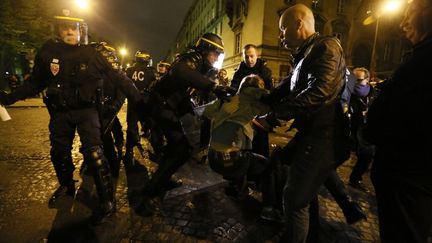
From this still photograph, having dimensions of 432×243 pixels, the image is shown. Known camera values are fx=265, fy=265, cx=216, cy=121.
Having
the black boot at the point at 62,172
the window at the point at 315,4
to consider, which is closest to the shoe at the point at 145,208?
the black boot at the point at 62,172

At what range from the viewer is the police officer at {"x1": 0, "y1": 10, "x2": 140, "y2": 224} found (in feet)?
9.63

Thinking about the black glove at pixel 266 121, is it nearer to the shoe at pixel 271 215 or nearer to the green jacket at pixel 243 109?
the green jacket at pixel 243 109

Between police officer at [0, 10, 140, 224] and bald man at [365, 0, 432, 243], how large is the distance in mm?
2625

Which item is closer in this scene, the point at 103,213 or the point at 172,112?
the point at 103,213

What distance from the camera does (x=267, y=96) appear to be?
264 cm

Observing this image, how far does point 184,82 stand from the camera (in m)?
2.97

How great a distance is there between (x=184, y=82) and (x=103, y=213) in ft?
5.48

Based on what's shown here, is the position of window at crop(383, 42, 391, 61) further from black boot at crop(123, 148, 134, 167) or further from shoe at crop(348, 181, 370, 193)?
black boot at crop(123, 148, 134, 167)

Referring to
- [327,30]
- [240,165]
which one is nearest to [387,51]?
[327,30]

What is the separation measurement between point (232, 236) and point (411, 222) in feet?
5.40

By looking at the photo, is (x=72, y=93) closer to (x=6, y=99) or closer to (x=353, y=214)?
(x=6, y=99)

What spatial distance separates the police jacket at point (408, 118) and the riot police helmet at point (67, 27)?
311 cm

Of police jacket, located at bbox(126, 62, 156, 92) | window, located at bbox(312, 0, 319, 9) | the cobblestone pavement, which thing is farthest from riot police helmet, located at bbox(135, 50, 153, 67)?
window, located at bbox(312, 0, 319, 9)

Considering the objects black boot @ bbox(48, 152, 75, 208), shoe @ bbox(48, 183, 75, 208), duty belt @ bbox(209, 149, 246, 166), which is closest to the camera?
duty belt @ bbox(209, 149, 246, 166)
